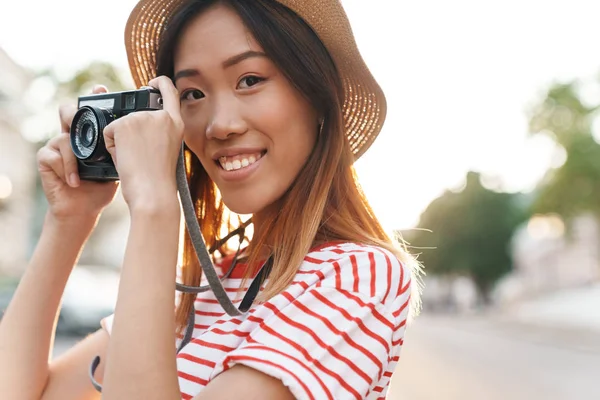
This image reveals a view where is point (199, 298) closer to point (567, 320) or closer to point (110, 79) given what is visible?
point (110, 79)

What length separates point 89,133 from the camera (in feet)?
5.09

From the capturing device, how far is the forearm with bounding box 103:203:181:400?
1.16 m

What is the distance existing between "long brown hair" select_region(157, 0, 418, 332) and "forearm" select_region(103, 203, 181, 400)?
0.25 metres

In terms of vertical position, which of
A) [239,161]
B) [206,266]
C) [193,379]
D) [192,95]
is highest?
[192,95]

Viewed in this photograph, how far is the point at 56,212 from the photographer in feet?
5.68

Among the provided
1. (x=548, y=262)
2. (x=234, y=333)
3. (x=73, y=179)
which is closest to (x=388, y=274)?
(x=234, y=333)

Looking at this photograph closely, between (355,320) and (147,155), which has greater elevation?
(147,155)

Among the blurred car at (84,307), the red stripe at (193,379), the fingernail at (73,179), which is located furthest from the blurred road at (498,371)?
the red stripe at (193,379)

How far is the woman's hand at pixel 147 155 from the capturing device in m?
1.27

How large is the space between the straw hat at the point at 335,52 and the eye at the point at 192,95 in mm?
261

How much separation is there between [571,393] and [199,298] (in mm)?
9760

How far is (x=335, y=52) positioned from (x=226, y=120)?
1.11 ft

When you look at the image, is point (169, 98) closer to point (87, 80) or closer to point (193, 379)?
point (193, 379)

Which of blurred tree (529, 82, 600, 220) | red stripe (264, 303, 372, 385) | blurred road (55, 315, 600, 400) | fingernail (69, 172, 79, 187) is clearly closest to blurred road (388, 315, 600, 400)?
blurred road (55, 315, 600, 400)
